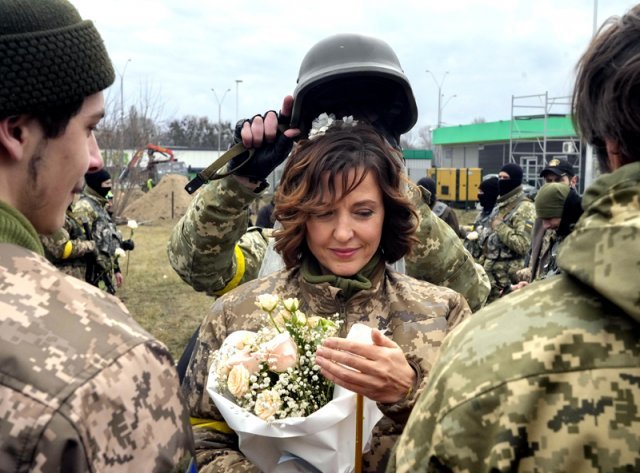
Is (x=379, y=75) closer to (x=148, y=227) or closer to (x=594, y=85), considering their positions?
(x=594, y=85)

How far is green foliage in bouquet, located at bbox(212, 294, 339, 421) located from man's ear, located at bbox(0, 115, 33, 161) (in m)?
0.88

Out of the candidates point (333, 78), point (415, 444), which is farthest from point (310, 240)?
point (415, 444)

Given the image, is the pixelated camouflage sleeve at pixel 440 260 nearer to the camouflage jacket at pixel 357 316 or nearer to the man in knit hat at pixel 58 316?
the camouflage jacket at pixel 357 316

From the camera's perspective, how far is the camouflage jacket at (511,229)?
8156 millimetres

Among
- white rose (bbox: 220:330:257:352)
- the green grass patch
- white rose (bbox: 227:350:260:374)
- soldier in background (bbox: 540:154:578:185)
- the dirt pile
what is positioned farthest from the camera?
the dirt pile

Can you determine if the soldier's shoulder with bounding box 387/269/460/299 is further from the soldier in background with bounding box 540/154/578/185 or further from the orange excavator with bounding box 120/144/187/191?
the orange excavator with bounding box 120/144/187/191

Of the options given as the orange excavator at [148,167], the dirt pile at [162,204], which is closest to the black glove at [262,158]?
the orange excavator at [148,167]

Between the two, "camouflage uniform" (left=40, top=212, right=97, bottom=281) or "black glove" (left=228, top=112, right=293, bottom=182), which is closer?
"black glove" (left=228, top=112, right=293, bottom=182)

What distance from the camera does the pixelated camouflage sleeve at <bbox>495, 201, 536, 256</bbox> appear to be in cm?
812

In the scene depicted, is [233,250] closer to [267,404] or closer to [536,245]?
[267,404]

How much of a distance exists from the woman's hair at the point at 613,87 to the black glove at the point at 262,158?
4.82 feet

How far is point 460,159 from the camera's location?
46.2 metres

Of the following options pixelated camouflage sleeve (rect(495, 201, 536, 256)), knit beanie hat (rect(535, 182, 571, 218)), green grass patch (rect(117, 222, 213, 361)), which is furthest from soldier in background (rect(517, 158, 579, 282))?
green grass patch (rect(117, 222, 213, 361))

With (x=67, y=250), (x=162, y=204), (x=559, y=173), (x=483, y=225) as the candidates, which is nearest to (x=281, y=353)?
(x=67, y=250)
